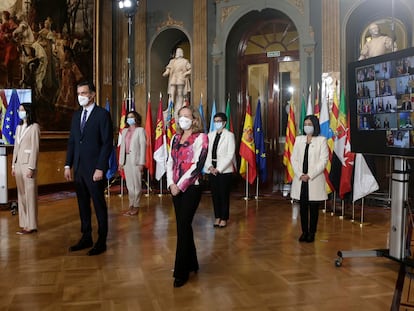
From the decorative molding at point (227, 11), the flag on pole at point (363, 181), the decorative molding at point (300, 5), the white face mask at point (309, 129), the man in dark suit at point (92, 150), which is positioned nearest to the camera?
the man in dark suit at point (92, 150)

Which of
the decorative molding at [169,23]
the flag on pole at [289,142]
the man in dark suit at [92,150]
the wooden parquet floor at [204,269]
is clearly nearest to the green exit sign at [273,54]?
the flag on pole at [289,142]

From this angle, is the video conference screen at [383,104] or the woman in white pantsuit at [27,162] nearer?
the video conference screen at [383,104]

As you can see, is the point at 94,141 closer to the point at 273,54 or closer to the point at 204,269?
the point at 204,269

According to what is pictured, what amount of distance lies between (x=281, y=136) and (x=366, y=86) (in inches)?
217

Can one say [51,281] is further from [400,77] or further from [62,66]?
[62,66]

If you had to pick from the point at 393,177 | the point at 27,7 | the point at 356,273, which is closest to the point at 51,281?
the point at 356,273

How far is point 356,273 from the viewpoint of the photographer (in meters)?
4.06

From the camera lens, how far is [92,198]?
15.5 feet

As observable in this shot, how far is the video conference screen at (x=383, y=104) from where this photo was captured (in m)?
3.75

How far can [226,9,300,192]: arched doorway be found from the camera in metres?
9.64

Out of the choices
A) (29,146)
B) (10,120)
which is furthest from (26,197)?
(10,120)

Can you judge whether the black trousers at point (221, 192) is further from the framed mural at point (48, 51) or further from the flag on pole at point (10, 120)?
the framed mural at point (48, 51)

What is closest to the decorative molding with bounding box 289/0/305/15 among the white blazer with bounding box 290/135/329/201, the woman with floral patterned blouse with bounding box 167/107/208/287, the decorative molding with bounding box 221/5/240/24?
the decorative molding with bounding box 221/5/240/24

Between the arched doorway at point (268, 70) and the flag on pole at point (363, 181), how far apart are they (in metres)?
3.19
